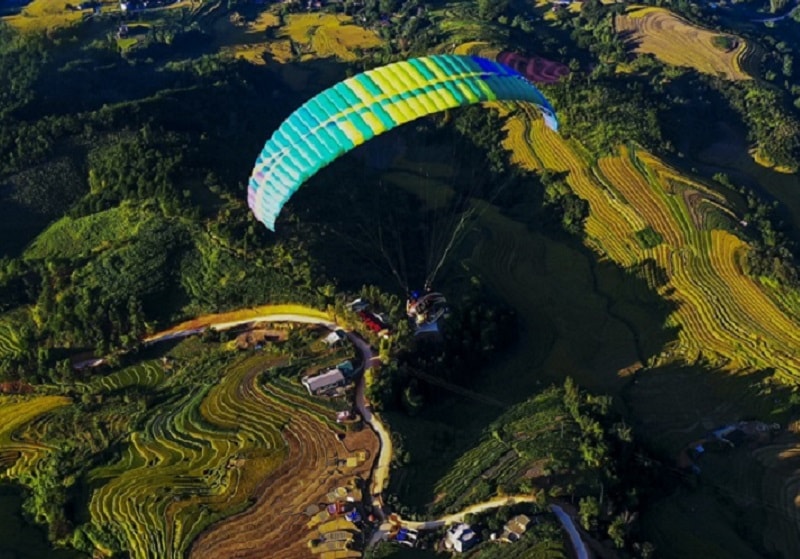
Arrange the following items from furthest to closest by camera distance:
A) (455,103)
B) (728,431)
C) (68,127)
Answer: (68,127) → (728,431) → (455,103)

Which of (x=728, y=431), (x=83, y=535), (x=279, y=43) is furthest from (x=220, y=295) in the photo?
(x=279, y=43)

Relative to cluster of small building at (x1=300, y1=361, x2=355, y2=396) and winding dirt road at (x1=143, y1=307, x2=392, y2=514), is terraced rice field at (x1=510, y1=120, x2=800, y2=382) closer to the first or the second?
winding dirt road at (x1=143, y1=307, x2=392, y2=514)

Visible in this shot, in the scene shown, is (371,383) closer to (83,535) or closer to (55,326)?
(83,535)

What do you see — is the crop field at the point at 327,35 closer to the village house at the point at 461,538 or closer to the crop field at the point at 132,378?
the crop field at the point at 132,378

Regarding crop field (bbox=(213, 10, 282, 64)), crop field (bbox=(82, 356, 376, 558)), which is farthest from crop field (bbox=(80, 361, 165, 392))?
crop field (bbox=(213, 10, 282, 64))

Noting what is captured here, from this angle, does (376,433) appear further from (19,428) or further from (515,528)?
(19,428)

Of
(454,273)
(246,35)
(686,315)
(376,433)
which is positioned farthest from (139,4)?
(376,433)
